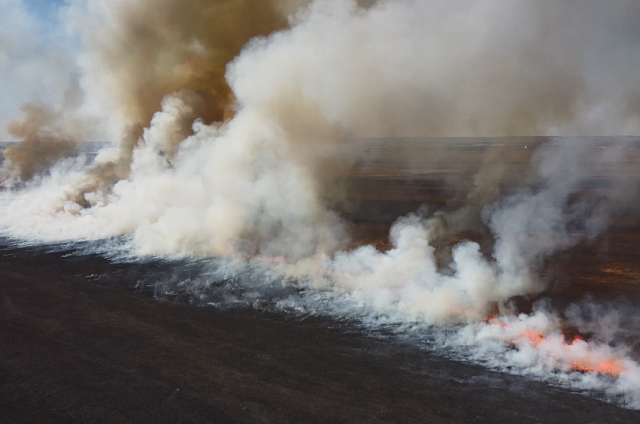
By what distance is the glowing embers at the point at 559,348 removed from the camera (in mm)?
6301

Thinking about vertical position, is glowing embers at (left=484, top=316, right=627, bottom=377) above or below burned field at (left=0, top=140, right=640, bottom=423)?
above

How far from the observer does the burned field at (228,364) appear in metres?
5.43

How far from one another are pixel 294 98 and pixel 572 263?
31.5 ft

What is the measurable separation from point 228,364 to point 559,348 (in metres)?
5.50

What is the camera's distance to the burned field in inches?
214

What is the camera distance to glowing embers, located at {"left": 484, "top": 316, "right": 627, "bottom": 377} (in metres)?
6.30

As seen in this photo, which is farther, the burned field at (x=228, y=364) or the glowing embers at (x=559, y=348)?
the glowing embers at (x=559, y=348)

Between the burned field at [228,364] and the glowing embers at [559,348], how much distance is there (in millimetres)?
594

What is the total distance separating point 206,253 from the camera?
13133mm

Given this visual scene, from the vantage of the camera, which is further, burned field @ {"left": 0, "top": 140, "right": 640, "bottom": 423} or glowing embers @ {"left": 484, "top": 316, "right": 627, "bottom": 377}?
glowing embers @ {"left": 484, "top": 316, "right": 627, "bottom": 377}

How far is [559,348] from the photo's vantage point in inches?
267

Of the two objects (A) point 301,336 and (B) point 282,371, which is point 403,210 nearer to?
(A) point 301,336

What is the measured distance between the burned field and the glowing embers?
23.4 inches

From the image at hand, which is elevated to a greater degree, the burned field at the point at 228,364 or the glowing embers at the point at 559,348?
the glowing embers at the point at 559,348
